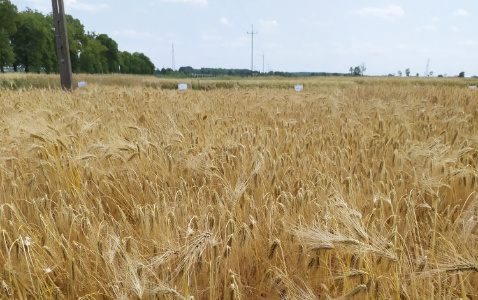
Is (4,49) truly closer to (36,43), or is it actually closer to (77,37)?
(36,43)

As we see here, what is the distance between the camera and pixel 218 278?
39.3 inches

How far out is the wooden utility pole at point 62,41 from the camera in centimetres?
756

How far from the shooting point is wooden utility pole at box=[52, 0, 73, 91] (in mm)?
7560

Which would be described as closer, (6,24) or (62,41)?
(62,41)

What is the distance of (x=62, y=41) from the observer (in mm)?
7809

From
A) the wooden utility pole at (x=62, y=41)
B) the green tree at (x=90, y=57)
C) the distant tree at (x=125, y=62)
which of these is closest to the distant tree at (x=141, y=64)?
the distant tree at (x=125, y=62)

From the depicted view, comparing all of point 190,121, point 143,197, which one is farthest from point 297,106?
point 143,197

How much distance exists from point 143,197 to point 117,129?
5.29 ft

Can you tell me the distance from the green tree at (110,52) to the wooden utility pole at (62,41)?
245 ft

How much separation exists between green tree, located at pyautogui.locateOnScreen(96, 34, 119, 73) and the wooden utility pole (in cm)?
7463

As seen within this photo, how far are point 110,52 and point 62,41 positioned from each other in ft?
255

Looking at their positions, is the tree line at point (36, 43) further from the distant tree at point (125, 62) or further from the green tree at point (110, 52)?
the distant tree at point (125, 62)

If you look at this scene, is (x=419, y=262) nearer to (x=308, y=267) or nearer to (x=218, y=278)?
(x=308, y=267)

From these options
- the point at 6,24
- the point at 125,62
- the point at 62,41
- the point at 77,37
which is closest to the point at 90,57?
the point at 77,37
